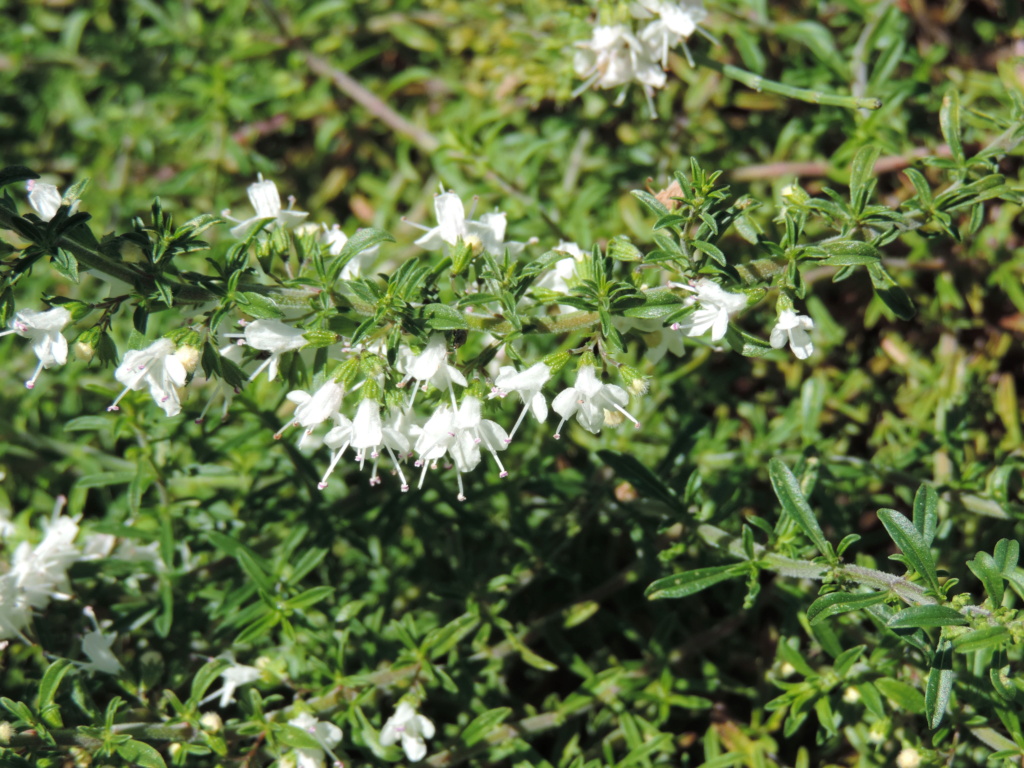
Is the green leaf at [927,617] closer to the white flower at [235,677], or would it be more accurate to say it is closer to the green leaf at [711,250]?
the green leaf at [711,250]

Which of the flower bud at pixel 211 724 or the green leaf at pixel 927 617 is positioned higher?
the green leaf at pixel 927 617

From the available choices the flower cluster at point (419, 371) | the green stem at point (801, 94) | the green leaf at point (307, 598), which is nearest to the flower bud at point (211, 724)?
the green leaf at point (307, 598)

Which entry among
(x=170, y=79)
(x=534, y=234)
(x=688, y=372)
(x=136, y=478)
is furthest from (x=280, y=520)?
(x=170, y=79)

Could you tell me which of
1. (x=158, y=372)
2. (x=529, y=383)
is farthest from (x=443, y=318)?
(x=158, y=372)

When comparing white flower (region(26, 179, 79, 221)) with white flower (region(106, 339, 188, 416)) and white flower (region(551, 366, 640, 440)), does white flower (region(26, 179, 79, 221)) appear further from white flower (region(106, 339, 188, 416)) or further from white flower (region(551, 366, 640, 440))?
white flower (region(551, 366, 640, 440))

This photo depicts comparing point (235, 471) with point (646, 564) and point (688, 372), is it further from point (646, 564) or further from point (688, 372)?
point (688, 372)

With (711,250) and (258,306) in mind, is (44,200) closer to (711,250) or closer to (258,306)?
(258,306)
